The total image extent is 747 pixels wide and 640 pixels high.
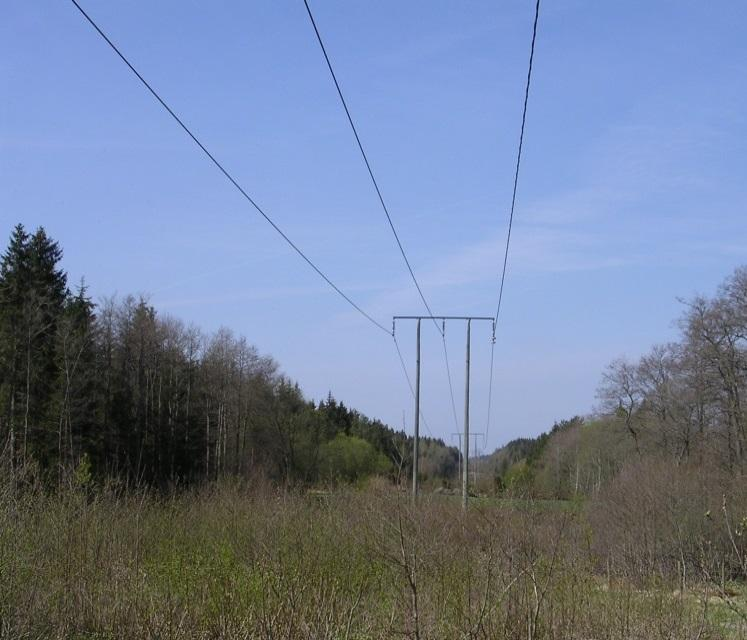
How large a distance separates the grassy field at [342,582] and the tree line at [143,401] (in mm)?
18476

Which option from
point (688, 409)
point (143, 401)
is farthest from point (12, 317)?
point (688, 409)

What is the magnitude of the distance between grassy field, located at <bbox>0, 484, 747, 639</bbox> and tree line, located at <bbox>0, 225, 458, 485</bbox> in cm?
1848

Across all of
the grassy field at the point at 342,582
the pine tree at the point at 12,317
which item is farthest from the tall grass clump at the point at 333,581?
the pine tree at the point at 12,317

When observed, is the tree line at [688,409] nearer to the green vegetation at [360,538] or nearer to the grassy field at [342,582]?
the green vegetation at [360,538]

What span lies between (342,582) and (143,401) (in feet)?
156

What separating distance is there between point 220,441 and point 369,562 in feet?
169

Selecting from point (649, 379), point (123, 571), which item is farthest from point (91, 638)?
point (649, 379)

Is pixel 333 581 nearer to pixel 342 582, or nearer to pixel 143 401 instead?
pixel 342 582

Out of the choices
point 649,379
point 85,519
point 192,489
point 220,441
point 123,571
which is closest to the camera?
point 123,571

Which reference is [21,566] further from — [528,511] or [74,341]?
[74,341]

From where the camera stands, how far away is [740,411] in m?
42.5

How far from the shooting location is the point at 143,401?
5847cm

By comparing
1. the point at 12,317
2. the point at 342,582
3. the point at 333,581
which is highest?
the point at 12,317

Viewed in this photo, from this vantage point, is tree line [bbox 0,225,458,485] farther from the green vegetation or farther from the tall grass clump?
the tall grass clump
